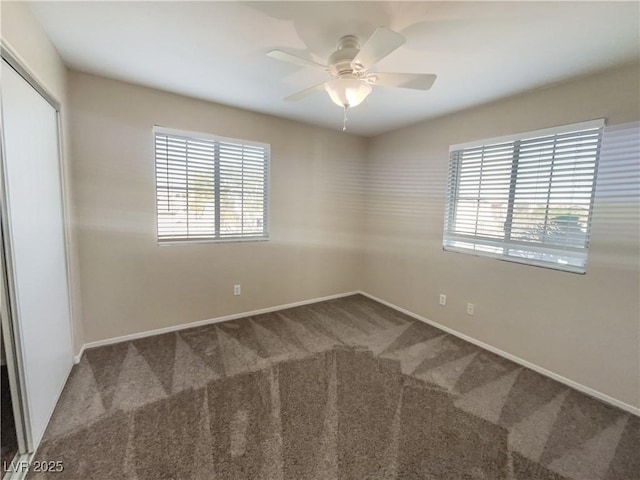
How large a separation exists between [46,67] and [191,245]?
1.67 m

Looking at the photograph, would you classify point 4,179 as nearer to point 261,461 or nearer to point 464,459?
point 261,461

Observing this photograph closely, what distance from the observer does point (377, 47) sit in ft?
4.42

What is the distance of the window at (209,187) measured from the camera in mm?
2732

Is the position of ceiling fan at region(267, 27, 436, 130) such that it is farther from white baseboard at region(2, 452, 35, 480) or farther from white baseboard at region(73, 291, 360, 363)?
white baseboard at region(73, 291, 360, 363)

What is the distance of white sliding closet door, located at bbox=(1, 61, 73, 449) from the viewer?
1373mm

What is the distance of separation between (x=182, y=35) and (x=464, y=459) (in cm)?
300

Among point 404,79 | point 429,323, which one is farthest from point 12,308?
point 429,323

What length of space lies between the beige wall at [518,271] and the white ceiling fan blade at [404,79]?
1.41 m

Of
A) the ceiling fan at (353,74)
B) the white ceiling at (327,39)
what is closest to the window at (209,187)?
the white ceiling at (327,39)

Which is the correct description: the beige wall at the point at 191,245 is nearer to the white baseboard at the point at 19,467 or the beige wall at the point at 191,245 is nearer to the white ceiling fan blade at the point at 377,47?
the white baseboard at the point at 19,467

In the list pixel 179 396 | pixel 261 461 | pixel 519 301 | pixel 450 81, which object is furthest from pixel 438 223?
pixel 179 396

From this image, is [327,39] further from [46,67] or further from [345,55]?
[46,67]

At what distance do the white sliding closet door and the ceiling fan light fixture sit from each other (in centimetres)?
160

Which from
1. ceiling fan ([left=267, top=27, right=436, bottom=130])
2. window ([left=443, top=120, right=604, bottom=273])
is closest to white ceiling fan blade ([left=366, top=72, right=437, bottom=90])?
ceiling fan ([left=267, top=27, right=436, bottom=130])
